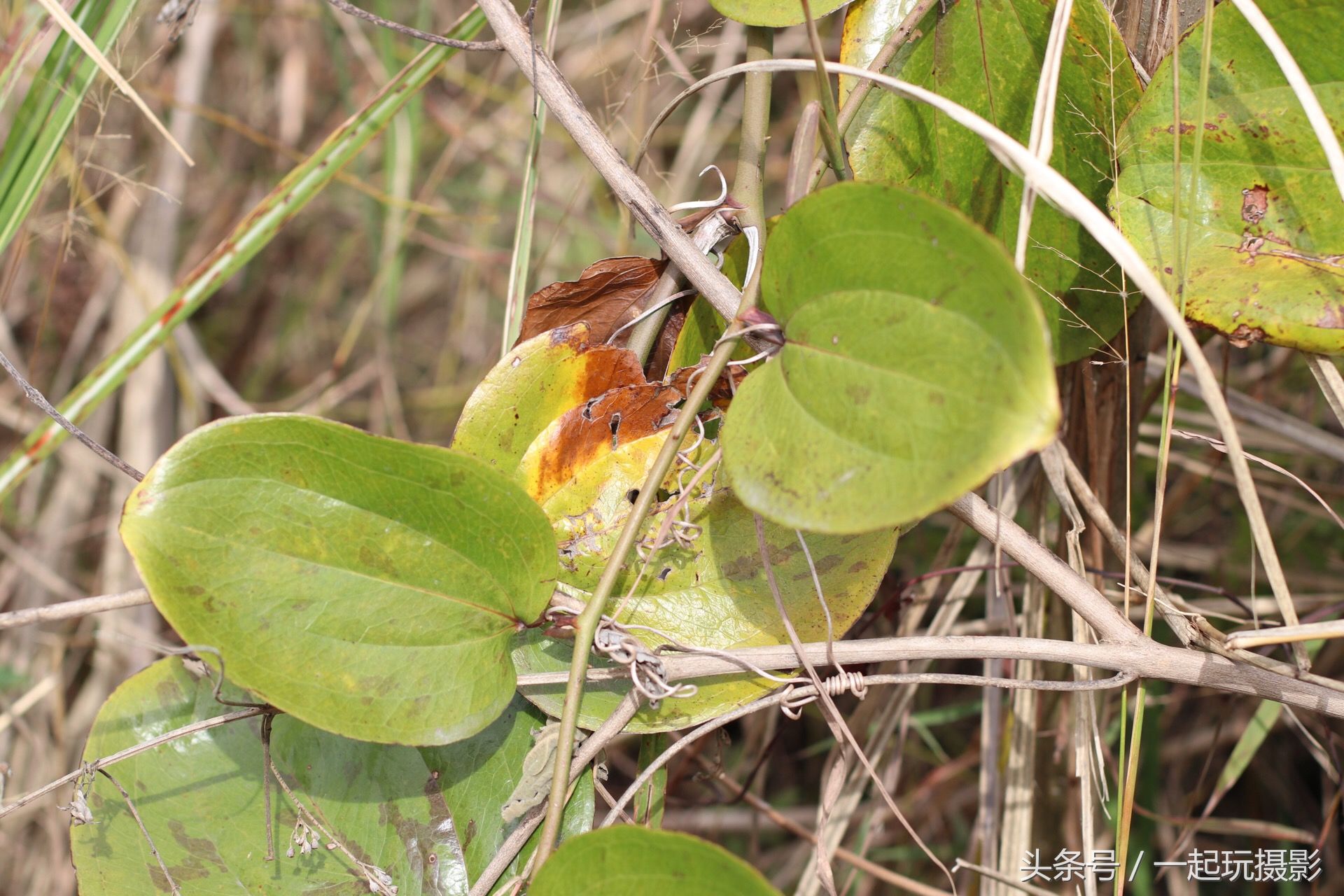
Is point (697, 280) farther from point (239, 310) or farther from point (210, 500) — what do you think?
point (239, 310)

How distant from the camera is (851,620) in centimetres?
41

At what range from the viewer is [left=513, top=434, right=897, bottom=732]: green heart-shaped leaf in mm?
409

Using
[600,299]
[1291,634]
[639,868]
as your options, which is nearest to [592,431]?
[600,299]

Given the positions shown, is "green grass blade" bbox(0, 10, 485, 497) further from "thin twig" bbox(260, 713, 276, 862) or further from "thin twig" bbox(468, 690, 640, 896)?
"thin twig" bbox(468, 690, 640, 896)

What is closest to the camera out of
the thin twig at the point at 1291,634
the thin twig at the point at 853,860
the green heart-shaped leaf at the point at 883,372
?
the green heart-shaped leaf at the point at 883,372

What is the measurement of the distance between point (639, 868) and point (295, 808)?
198mm

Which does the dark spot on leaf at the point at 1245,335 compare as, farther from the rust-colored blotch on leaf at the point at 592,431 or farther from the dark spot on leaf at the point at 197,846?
the dark spot on leaf at the point at 197,846

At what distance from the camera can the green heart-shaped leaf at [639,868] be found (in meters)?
0.31

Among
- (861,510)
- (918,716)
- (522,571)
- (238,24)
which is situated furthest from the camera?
(238,24)

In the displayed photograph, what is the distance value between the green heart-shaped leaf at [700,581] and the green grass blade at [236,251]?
266 millimetres

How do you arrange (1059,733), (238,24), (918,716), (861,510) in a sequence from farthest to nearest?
1. (238,24)
2. (918,716)
3. (1059,733)
4. (861,510)

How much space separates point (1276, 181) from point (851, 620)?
0.27m

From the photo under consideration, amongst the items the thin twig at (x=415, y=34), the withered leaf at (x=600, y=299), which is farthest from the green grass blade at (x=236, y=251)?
the withered leaf at (x=600, y=299)

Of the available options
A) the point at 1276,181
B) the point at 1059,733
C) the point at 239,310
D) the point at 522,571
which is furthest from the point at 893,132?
the point at 239,310
